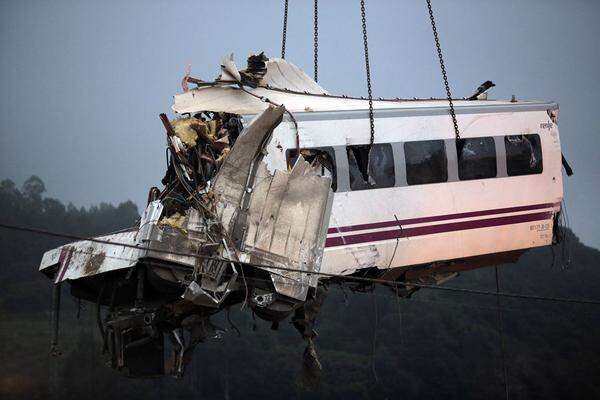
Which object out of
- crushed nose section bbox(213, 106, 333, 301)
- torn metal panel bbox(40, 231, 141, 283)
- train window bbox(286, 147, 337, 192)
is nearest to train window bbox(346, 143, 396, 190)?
train window bbox(286, 147, 337, 192)

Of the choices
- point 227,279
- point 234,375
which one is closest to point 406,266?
point 227,279

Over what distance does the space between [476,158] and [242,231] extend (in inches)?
196

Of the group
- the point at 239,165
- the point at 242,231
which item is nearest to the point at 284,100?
the point at 239,165

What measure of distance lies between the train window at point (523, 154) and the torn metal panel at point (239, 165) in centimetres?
502

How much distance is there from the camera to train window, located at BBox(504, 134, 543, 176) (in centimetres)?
1600

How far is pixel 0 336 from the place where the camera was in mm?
64375

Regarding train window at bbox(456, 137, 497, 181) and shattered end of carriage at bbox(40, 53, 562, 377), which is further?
train window at bbox(456, 137, 497, 181)

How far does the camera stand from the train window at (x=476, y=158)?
15.5 m

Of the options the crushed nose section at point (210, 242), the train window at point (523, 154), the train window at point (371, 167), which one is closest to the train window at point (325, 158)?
the crushed nose section at point (210, 242)

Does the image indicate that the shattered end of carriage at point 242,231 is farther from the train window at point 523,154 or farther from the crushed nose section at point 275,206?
the train window at point 523,154

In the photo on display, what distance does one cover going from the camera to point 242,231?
13031 millimetres

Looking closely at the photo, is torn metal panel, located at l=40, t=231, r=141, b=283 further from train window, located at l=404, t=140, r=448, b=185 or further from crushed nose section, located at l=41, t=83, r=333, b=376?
train window, located at l=404, t=140, r=448, b=185

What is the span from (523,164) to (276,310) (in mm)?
5790

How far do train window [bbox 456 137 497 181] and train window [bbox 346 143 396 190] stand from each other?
57.6 inches
